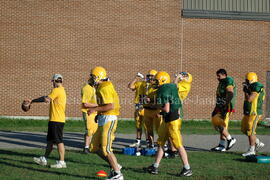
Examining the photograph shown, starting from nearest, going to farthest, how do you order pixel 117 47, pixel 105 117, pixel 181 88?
pixel 105 117 < pixel 181 88 < pixel 117 47

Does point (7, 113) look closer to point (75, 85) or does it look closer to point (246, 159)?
point (75, 85)

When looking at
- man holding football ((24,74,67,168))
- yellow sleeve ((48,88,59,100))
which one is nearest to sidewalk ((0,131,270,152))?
man holding football ((24,74,67,168))

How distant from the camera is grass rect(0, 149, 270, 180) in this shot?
9.52 metres

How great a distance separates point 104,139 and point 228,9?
55.9 ft

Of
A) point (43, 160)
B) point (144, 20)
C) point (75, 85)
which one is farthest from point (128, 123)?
point (43, 160)

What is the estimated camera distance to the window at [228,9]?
2406 centimetres

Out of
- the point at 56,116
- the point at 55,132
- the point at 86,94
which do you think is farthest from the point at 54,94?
the point at 86,94

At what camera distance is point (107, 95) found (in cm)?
904

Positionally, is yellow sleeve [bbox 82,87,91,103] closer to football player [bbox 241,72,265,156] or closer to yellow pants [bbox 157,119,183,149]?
yellow pants [bbox 157,119,183,149]

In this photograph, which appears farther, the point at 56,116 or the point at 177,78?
the point at 177,78

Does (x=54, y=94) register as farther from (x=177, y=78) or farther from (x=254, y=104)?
(x=254, y=104)

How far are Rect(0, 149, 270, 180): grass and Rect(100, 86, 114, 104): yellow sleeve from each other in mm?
1550

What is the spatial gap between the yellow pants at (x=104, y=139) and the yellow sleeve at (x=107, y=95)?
438mm

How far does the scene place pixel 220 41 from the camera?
24.3 metres
